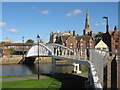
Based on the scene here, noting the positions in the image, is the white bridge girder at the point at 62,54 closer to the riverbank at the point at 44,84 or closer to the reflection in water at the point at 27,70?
the riverbank at the point at 44,84

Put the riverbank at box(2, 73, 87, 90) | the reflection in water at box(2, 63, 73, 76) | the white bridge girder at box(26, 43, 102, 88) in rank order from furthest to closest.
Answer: the reflection in water at box(2, 63, 73, 76) < the riverbank at box(2, 73, 87, 90) < the white bridge girder at box(26, 43, 102, 88)

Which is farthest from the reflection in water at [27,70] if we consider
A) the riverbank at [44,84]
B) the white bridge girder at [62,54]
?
the riverbank at [44,84]

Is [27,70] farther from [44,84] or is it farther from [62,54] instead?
[44,84]

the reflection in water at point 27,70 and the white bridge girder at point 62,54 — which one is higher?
the white bridge girder at point 62,54

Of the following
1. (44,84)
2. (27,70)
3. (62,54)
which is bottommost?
(27,70)

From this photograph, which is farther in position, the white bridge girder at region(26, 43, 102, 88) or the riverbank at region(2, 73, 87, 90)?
the riverbank at region(2, 73, 87, 90)

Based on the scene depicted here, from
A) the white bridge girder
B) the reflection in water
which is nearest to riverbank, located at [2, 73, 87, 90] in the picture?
the white bridge girder

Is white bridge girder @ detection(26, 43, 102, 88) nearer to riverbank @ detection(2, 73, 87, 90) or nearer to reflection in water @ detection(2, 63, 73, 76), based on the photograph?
riverbank @ detection(2, 73, 87, 90)

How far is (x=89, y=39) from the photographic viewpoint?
Answer: 56.0 meters

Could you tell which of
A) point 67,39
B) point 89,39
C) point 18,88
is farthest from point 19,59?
point 18,88

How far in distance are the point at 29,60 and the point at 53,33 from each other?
5328 centimetres

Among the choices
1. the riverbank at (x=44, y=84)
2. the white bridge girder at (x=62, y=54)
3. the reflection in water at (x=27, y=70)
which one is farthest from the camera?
the reflection in water at (x=27, y=70)

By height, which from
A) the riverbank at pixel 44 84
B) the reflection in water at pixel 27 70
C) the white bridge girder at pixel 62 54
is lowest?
the reflection in water at pixel 27 70

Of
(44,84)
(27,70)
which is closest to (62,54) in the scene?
(27,70)
